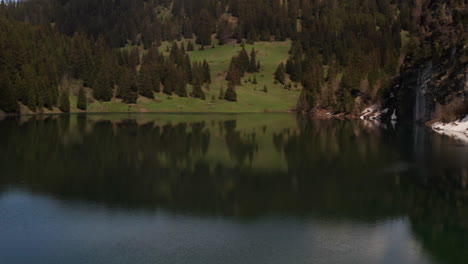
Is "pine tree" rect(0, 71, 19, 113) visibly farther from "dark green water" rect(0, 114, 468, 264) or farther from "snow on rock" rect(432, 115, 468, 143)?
Answer: "snow on rock" rect(432, 115, 468, 143)

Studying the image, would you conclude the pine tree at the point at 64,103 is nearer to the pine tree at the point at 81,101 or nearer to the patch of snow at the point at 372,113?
the pine tree at the point at 81,101

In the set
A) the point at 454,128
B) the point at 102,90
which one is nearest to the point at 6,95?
the point at 102,90

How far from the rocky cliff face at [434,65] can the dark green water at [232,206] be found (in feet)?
150

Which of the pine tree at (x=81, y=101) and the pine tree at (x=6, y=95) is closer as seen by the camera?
the pine tree at (x=6, y=95)

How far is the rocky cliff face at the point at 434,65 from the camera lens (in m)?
93.8

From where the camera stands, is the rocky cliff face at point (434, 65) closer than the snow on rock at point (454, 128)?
No

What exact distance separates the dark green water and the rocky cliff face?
45632mm

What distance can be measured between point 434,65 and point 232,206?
302ft

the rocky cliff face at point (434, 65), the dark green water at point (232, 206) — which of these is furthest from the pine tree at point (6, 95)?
the rocky cliff face at point (434, 65)

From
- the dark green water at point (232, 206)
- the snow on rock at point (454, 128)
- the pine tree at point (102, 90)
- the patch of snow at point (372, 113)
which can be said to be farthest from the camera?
the pine tree at point (102, 90)

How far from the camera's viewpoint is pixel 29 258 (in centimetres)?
2027

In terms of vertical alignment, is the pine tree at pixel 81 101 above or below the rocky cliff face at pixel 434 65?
below

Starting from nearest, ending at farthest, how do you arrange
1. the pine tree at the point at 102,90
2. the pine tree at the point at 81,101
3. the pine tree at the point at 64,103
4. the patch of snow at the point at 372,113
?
the patch of snow at the point at 372,113 → the pine tree at the point at 64,103 → the pine tree at the point at 81,101 → the pine tree at the point at 102,90

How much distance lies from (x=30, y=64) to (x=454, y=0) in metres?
145
